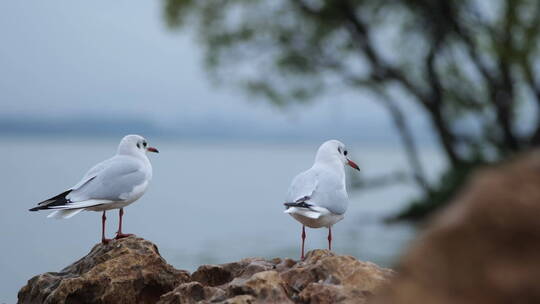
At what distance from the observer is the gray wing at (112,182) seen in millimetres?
5152

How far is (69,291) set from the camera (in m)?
4.57

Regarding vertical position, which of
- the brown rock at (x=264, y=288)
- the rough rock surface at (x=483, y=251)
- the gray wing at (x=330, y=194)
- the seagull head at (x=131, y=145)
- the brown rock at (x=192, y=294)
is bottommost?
the brown rock at (x=192, y=294)

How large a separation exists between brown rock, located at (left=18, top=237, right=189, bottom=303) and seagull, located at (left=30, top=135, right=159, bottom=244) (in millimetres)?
239

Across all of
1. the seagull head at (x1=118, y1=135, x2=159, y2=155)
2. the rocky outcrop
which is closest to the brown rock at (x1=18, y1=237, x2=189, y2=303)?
the rocky outcrop

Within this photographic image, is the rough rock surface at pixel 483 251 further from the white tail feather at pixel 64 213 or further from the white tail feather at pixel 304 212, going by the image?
the white tail feather at pixel 64 213

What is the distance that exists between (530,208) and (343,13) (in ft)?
57.4

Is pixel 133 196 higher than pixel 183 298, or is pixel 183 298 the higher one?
pixel 133 196

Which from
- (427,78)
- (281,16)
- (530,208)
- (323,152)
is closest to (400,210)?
(427,78)

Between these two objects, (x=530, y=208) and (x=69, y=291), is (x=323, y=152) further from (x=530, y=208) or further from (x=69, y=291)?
(x=530, y=208)

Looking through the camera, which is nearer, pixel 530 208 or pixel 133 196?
pixel 530 208

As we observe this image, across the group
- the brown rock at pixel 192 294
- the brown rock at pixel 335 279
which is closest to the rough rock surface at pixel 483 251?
the brown rock at pixel 335 279

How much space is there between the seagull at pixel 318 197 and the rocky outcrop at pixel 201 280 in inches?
19.3

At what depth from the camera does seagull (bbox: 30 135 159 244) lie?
200 inches

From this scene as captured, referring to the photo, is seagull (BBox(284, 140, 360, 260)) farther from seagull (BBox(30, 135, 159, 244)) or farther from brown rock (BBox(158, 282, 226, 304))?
seagull (BBox(30, 135, 159, 244))
